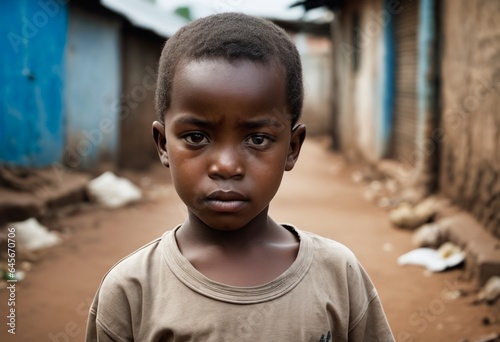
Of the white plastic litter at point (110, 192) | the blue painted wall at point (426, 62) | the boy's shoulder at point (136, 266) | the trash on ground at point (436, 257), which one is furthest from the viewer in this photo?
the white plastic litter at point (110, 192)

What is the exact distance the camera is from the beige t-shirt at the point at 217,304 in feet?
4.47

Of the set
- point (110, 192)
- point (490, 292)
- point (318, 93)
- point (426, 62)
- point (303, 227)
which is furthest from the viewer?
point (318, 93)

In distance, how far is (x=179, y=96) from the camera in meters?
1.37

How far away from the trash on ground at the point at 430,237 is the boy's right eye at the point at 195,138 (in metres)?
3.84

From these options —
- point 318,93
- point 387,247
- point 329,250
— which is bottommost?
point 318,93

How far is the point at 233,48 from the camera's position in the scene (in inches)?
52.7

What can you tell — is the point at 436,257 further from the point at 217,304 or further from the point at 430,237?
the point at 217,304

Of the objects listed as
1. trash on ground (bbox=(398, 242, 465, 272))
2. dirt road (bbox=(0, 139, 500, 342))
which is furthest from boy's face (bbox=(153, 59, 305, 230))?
trash on ground (bbox=(398, 242, 465, 272))

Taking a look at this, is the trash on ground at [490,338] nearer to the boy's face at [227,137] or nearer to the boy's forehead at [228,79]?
the boy's face at [227,137]

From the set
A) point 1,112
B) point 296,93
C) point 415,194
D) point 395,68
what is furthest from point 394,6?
point 296,93

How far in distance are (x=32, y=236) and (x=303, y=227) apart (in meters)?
2.55

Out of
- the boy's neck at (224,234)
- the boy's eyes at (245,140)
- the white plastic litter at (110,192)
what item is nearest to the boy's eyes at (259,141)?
the boy's eyes at (245,140)

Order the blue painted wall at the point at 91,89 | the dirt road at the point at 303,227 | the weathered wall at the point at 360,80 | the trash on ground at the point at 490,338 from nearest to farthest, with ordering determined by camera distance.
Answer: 1. the trash on ground at the point at 490,338
2. the dirt road at the point at 303,227
3. the blue painted wall at the point at 91,89
4. the weathered wall at the point at 360,80

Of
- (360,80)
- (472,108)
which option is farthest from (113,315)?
(360,80)
